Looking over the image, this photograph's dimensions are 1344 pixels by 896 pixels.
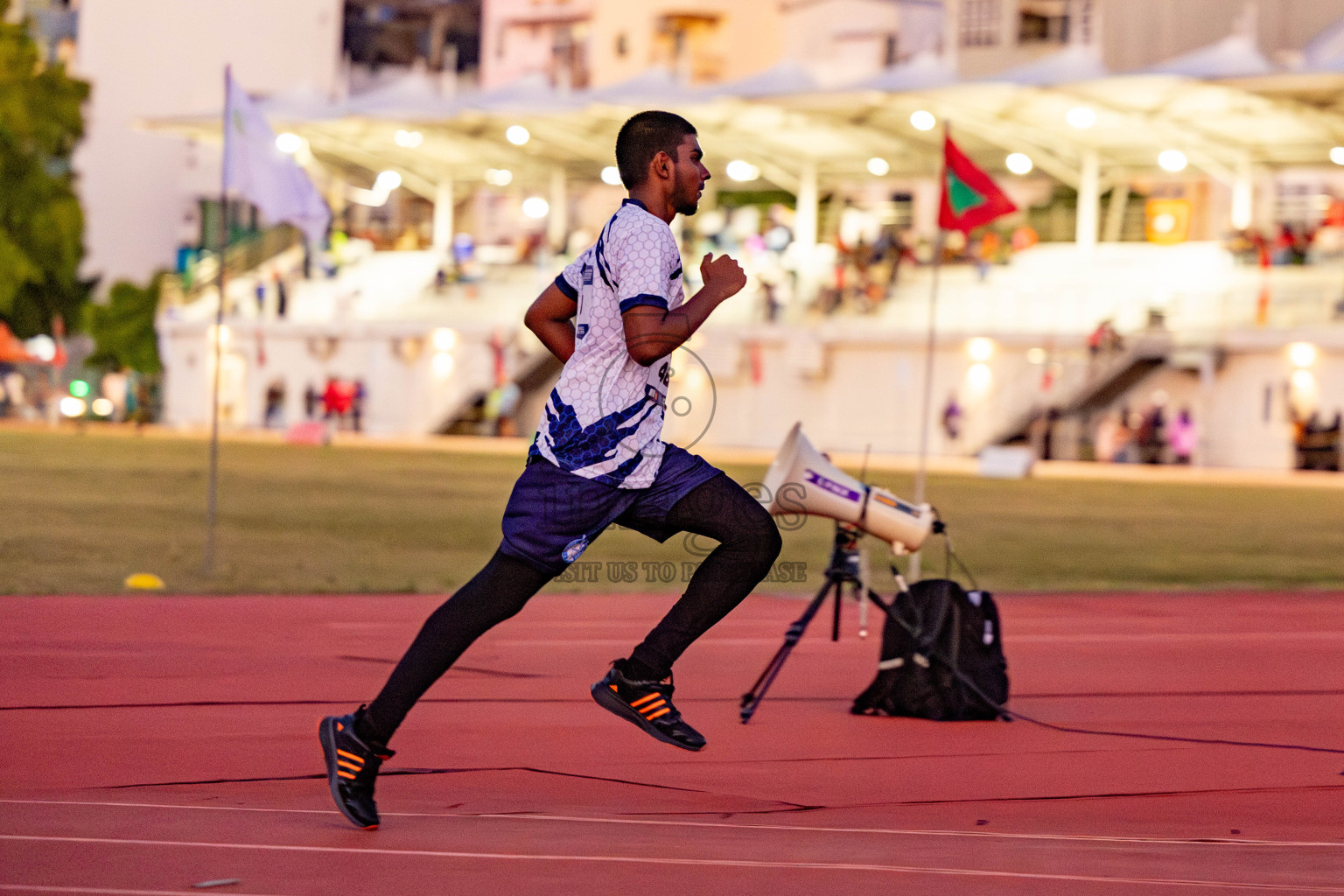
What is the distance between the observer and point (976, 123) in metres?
47.0

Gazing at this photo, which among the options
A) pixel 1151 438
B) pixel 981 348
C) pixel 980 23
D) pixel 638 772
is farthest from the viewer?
pixel 980 23

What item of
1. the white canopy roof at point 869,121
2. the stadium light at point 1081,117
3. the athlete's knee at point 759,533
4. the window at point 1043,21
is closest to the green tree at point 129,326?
the white canopy roof at point 869,121

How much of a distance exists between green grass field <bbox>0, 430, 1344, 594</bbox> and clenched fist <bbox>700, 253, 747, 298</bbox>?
24.9 feet

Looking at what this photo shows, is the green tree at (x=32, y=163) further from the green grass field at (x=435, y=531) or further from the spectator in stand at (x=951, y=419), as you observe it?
the spectator in stand at (x=951, y=419)

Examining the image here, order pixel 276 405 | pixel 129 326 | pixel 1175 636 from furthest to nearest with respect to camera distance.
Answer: pixel 129 326
pixel 276 405
pixel 1175 636

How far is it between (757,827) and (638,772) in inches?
42.1

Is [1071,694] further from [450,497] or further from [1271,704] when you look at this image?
[450,497]

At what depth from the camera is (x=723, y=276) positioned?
516 centimetres

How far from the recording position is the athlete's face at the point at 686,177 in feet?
17.3

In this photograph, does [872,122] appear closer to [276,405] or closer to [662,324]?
[276,405]

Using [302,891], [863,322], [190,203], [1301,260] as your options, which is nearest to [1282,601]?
[302,891]

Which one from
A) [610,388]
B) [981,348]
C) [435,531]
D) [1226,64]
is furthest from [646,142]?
[1226,64]

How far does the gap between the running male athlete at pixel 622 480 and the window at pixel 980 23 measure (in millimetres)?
49749

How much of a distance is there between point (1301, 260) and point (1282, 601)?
1150 inches
